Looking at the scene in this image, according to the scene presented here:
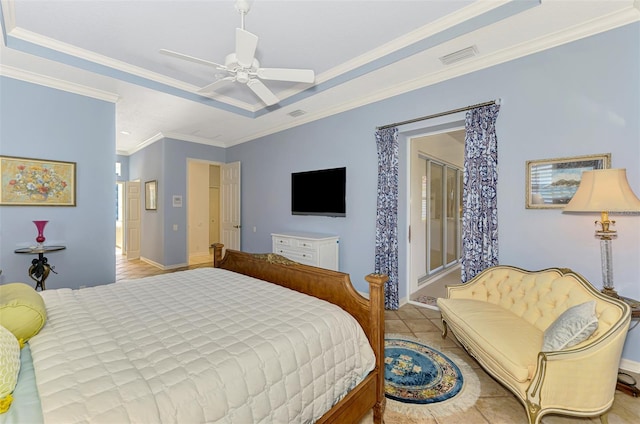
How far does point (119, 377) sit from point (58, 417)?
7.6 inches

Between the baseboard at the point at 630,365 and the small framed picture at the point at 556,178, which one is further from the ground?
the small framed picture at the point at 556,178

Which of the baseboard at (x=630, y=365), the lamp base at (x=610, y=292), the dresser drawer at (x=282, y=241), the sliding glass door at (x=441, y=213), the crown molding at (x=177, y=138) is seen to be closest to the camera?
the lamp base at (x=610, y=292)

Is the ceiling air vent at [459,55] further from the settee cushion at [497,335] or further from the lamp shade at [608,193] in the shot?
the settee cushion at [497,335]

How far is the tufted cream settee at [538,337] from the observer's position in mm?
1496

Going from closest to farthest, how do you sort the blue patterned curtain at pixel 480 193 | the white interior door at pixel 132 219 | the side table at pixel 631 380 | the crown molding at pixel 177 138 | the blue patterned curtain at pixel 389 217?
1. the side table at pixel 631 380
2. the blue patterned curtain at pixel 480 193
3. the blue patterned curtain at pixel 389 217
4. the crown molding at pixel 177 138
5. the white interior door at pixel 132 219

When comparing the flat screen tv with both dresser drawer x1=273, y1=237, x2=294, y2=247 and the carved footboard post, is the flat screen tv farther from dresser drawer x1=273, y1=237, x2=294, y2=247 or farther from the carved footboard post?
the carved footboard post

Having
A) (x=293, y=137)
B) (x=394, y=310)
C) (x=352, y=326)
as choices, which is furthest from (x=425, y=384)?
(x=293, y=137)

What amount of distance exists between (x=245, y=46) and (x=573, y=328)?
279 centimetres

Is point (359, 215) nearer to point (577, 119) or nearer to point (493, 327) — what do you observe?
point (493, 327)

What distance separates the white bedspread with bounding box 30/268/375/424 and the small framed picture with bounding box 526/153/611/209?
214cm

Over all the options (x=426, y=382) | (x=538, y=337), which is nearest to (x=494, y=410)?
(x=426, y=382)

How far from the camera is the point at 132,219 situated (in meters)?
6.87

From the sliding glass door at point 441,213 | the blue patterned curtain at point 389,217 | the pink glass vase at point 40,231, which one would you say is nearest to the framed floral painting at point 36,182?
the pink glass vase at point 40,231

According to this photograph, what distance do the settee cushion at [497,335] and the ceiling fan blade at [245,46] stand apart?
2.62 metres
